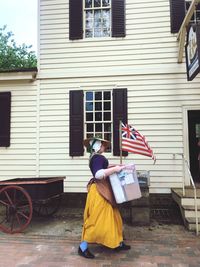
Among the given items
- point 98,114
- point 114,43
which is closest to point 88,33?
point 114,43

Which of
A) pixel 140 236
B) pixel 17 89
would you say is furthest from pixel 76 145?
pixel 140 236

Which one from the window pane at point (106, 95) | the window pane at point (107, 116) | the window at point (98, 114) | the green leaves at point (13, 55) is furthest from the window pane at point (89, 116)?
the green leaves at point (13, 55)

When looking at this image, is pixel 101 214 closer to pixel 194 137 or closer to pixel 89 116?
pixel 89 116

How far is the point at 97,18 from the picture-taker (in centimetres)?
796

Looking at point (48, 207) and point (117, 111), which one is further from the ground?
point (117, 111)

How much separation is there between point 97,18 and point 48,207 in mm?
5409

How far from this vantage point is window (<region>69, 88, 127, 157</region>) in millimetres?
7438

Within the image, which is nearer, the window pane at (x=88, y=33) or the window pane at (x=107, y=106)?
the window pane at (x=107, y=106)

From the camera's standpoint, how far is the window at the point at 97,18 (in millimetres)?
7891

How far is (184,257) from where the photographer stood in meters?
4.36

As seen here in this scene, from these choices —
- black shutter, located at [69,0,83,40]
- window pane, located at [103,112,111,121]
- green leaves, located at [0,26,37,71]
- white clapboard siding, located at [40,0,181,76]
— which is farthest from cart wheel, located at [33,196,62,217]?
green leaves, located at [0,26,37,71]

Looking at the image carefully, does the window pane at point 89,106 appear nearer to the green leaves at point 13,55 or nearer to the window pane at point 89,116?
the window pane at point 89,116

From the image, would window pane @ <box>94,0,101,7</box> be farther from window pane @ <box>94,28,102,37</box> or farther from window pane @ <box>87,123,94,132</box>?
window pane @ <box>87,123,94,132</box>

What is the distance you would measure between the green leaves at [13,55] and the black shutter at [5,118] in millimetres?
19085
